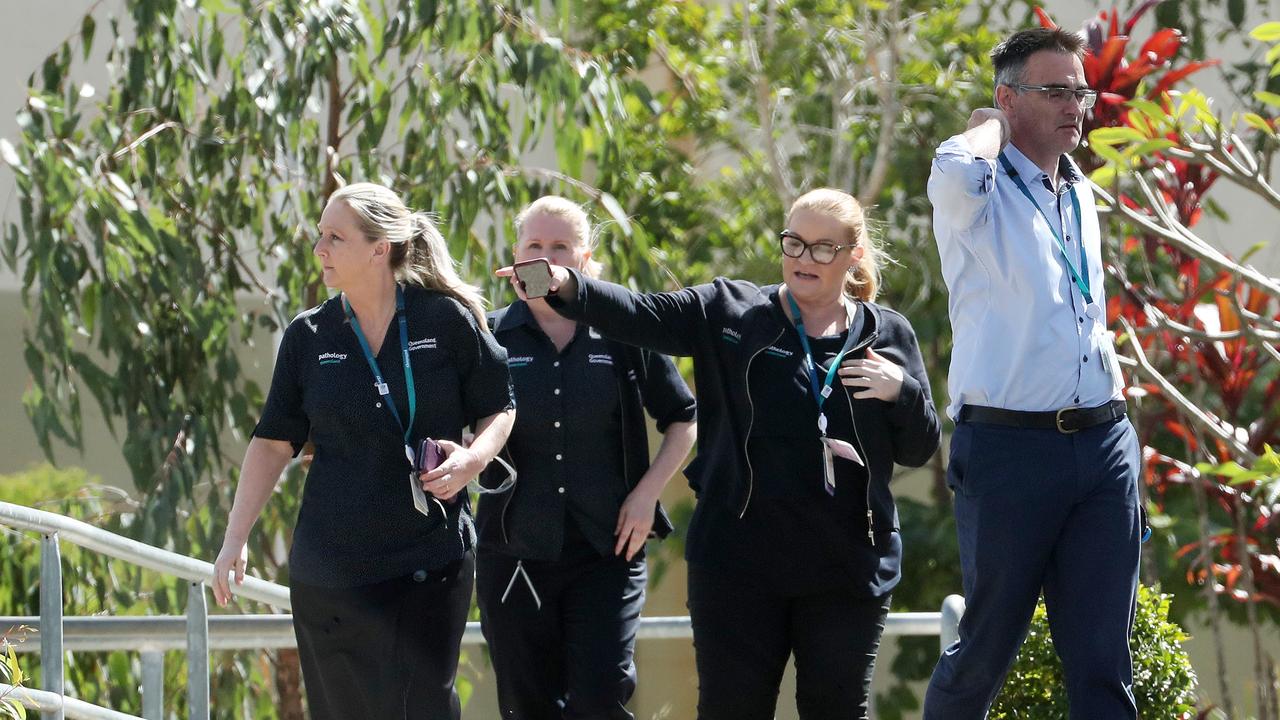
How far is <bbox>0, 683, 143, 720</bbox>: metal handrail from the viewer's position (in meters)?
3.88

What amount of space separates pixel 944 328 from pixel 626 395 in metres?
5.00

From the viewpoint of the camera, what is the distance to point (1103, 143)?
11.0ft

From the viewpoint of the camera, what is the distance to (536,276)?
373 cm

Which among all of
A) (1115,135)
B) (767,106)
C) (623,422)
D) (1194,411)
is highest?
(767,106)

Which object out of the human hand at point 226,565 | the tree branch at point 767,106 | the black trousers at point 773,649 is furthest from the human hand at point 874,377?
the tree branch at point 767,106

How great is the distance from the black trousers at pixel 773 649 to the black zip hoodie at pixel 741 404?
0.11m

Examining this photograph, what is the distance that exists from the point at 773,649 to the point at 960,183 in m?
1.31

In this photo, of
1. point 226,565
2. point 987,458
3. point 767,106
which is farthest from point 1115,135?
point 767,106

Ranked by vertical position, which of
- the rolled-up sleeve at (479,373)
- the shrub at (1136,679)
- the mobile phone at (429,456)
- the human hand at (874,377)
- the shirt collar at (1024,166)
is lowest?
the shrub at (1136,679)

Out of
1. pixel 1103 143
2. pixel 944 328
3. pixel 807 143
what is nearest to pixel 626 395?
pixel 1103 143

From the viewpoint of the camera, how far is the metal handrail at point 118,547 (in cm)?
419

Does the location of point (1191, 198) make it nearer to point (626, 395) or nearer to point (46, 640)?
point (626, 395)

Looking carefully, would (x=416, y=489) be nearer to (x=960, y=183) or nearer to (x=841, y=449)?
(x=841, y=449)

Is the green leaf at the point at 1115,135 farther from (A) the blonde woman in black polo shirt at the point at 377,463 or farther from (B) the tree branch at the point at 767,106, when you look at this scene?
(B) the tree branch at the point at 767,106
